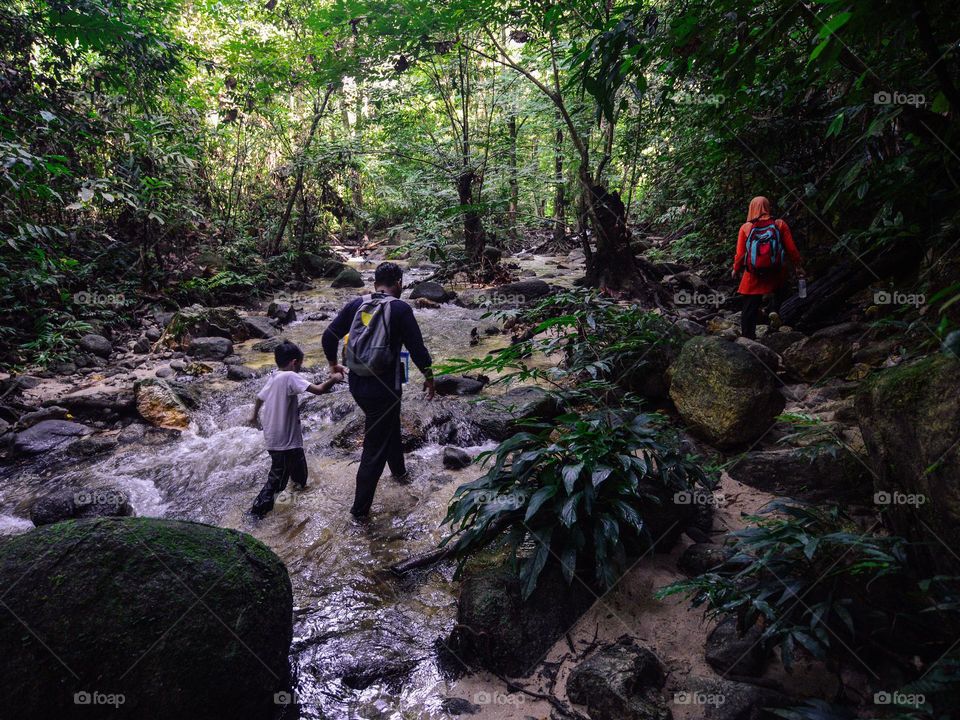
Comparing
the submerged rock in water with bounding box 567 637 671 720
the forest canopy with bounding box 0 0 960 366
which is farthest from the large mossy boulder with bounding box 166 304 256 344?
the submerged rock in water with bounding box 567 637 671 720

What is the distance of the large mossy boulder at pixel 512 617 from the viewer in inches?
117

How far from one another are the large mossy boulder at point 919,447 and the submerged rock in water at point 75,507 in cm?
603

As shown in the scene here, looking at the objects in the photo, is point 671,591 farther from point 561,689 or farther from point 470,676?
point 470,676

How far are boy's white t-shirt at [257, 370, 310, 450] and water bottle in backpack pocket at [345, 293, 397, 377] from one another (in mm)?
700

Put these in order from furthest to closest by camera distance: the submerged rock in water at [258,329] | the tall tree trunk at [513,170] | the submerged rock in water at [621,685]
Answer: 1. the tall tree trunk at [513,170]
2. the submerged rock in water at [258,329]
3. the submerged rock in water at [621,685]

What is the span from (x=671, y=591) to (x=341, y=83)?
1518cm

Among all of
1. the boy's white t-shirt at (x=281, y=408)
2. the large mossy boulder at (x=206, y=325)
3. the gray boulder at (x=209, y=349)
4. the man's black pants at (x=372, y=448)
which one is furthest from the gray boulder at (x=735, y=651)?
the large mossy boulder at (x=206, y=325)

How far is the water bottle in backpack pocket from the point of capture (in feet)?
14.8

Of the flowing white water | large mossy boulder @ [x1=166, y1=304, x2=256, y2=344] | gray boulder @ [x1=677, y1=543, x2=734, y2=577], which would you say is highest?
large mossy boulder @ [x1=166, y1=304, x2=256, y2=344]

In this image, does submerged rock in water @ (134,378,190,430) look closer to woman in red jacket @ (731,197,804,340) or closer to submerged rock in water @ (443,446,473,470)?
submerged rock in water @ (443,446,473,470)

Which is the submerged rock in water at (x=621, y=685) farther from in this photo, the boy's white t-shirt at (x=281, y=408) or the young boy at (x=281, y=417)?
the boy's white t-shirt at (x=281, y=408)

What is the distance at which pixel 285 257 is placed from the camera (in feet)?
51.5

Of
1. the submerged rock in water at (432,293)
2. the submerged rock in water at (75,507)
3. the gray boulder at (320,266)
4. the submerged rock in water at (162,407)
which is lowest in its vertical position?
the submerged rock in water at (75,507)

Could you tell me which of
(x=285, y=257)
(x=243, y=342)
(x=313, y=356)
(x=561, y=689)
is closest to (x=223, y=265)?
(x=285, y=257)
